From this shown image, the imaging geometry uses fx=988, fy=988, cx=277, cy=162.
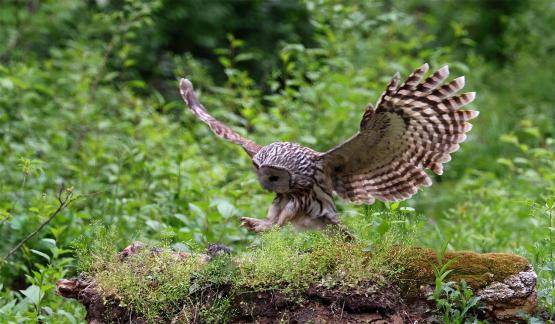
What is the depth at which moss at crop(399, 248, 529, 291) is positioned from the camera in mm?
5688

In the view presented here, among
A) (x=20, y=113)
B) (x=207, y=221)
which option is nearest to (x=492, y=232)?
(x=207, y=221)

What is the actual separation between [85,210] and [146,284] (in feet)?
11.2

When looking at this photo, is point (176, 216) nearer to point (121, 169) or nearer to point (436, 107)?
point (121, 169)

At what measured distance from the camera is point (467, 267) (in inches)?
228

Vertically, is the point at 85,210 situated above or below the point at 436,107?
below

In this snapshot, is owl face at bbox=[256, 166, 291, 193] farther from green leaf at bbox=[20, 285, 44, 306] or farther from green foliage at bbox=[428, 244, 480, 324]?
green leaf at bbox=[20, 285, 44, 306]

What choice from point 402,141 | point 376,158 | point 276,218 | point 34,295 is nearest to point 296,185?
point 276,218

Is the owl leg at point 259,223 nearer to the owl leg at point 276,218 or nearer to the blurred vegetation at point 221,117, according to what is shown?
the owl leg at point 276,218

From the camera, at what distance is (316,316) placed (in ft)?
18.1

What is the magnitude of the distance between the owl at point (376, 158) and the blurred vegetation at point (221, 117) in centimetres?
26

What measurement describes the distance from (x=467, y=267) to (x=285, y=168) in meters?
1.29

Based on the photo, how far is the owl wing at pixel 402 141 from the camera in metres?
6.05

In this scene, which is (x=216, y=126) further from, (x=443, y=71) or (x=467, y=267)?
(x=467, y=267)

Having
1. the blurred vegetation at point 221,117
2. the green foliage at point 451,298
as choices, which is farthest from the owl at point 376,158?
the green foliage at point 451,298
